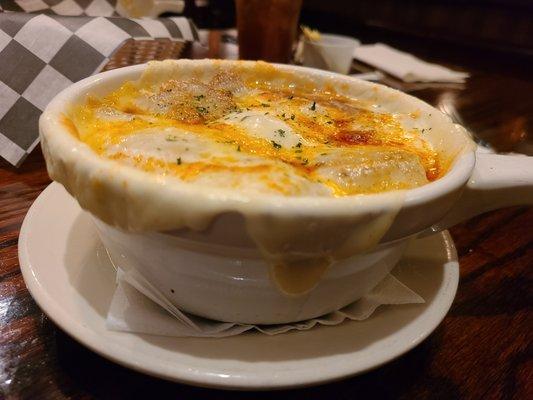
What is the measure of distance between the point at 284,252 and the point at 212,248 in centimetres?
9

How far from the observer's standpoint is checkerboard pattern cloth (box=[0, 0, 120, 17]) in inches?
76.9

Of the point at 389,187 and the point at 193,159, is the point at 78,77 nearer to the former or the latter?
the point at 193,159

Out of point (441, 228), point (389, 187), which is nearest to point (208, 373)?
point (389, 187)

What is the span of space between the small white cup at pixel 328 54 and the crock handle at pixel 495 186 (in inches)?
56.2

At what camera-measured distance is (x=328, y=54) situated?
7.04 feet

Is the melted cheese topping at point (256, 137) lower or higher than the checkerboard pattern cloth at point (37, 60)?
higher

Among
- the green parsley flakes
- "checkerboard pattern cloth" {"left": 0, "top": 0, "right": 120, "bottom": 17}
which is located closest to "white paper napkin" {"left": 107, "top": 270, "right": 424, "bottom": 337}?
the green parsley flakes

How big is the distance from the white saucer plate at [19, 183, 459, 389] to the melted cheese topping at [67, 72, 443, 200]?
0.19m

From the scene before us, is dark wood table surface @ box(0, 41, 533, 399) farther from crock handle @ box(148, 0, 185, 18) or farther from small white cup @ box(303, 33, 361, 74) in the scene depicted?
crock handle @ box(148, 0, 185, 18)

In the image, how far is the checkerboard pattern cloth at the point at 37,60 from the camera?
1.27 meters

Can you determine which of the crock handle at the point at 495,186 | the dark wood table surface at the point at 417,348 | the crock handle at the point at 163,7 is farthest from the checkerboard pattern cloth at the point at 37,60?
the crock handle at the point at 495,186

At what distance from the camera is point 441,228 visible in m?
0.86

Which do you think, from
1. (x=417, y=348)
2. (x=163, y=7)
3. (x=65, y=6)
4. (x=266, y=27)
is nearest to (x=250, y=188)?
(x=417, y=348)

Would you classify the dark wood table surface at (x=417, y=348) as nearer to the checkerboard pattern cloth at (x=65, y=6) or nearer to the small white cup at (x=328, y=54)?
the checkerboard pattern cloth at (x=65, y=6)
